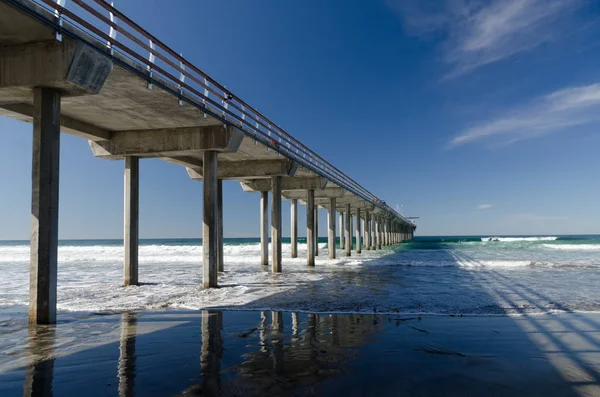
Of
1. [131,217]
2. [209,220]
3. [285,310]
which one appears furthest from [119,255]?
[285,310]

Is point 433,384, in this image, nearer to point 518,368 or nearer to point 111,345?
point 518,368

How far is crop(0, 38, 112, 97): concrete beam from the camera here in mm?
8406

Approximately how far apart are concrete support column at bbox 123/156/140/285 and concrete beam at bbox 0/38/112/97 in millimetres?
6822

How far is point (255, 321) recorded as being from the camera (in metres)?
8.95

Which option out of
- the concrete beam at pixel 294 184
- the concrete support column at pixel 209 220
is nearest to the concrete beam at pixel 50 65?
the concrete support column at pixel 209 220

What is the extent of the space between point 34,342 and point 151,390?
3692mm

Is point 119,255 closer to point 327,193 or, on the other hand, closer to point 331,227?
point 331,227

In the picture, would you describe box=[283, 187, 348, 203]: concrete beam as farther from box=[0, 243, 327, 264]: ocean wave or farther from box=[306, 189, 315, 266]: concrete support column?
box=[0, 243, 327, 264]: ocean wave

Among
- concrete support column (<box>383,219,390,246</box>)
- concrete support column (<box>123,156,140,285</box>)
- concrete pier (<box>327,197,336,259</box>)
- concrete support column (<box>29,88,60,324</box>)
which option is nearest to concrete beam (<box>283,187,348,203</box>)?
concrete pier (<box>327,197,336,259</box>)

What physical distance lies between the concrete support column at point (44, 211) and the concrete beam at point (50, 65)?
1.33ft

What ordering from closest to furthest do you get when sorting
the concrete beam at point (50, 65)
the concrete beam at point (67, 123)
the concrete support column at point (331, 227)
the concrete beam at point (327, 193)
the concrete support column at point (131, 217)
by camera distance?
1. the concrete beam at point (50, 65)
2. the concrete beam at point (67, 123)
3. the concrete support column at point (131, 217)
4. the concrete beam at point (327, 193)
5. the concrete support column at point (331, 227)

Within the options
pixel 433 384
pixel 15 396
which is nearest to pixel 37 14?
pixel 15 396

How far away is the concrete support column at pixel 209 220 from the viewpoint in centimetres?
1497

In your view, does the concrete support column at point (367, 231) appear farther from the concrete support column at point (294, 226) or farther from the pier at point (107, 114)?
the pier at point (107, 114)
